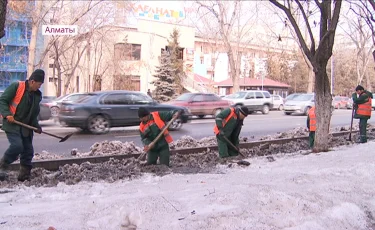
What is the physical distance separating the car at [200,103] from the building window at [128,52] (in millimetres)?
22678

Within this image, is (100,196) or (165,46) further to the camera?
(165,46)

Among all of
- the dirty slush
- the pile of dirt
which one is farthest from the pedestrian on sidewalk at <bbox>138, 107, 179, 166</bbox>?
the pile of dirt

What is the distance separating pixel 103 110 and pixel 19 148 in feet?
27.2

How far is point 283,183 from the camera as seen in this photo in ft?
18.4

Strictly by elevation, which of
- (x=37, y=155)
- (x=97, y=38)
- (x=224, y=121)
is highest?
(x=97, y=38)

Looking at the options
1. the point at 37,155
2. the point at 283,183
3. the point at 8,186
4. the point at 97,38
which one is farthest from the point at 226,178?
the point at 97,38

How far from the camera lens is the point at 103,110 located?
14.1 m

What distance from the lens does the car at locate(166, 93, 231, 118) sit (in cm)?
2159

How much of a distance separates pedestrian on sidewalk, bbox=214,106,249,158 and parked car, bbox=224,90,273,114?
63.7 ft

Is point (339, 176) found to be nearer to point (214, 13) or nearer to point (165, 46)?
point (214, 13)

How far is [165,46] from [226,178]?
141ft

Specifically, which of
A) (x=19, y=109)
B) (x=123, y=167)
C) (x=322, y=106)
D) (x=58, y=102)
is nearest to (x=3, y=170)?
(x=19, y=109)

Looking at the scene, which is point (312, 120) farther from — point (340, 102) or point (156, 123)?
point (340, 102)

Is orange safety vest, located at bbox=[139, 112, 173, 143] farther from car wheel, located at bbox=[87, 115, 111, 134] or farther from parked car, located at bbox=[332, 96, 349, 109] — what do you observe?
parked car, located at bbox=[332, 96, 349, 109]
